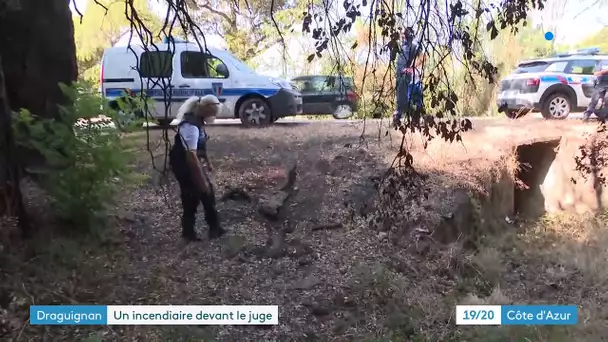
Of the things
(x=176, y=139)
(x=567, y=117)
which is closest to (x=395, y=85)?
(x=176, y=139)

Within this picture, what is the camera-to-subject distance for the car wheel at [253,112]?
801 cm

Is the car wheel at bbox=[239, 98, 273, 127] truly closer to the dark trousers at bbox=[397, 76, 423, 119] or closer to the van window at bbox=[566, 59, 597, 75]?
the van window at bbox=[566, 59, 597, 75]

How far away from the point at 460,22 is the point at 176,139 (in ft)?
6.89

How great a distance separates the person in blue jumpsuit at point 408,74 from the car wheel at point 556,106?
6.92 m

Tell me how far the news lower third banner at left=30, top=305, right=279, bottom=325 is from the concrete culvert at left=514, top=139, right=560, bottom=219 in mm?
4294

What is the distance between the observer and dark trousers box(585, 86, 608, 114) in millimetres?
7348

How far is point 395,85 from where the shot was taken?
2475 mm

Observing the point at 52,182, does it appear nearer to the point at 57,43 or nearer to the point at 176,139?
the point at 176,139

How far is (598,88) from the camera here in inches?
301

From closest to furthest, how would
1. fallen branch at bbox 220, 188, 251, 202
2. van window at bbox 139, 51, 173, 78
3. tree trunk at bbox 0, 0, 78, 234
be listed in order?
van window at bbox 139, 51, 173, 78, tree trunk at bbox 0, 0, 78, 234, fallen branch at bbox 220, 188, 251, 202

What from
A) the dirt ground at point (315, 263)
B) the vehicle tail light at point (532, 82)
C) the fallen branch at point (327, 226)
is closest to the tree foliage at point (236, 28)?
the dirt ground at point (315, 263)

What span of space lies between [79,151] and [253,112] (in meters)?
4.42

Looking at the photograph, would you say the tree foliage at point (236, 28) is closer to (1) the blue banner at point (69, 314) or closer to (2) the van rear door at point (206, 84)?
(2) the van rear door at point (206, 84)

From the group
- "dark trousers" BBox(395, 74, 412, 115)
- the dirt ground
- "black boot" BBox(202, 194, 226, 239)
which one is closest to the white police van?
the dirt ground
